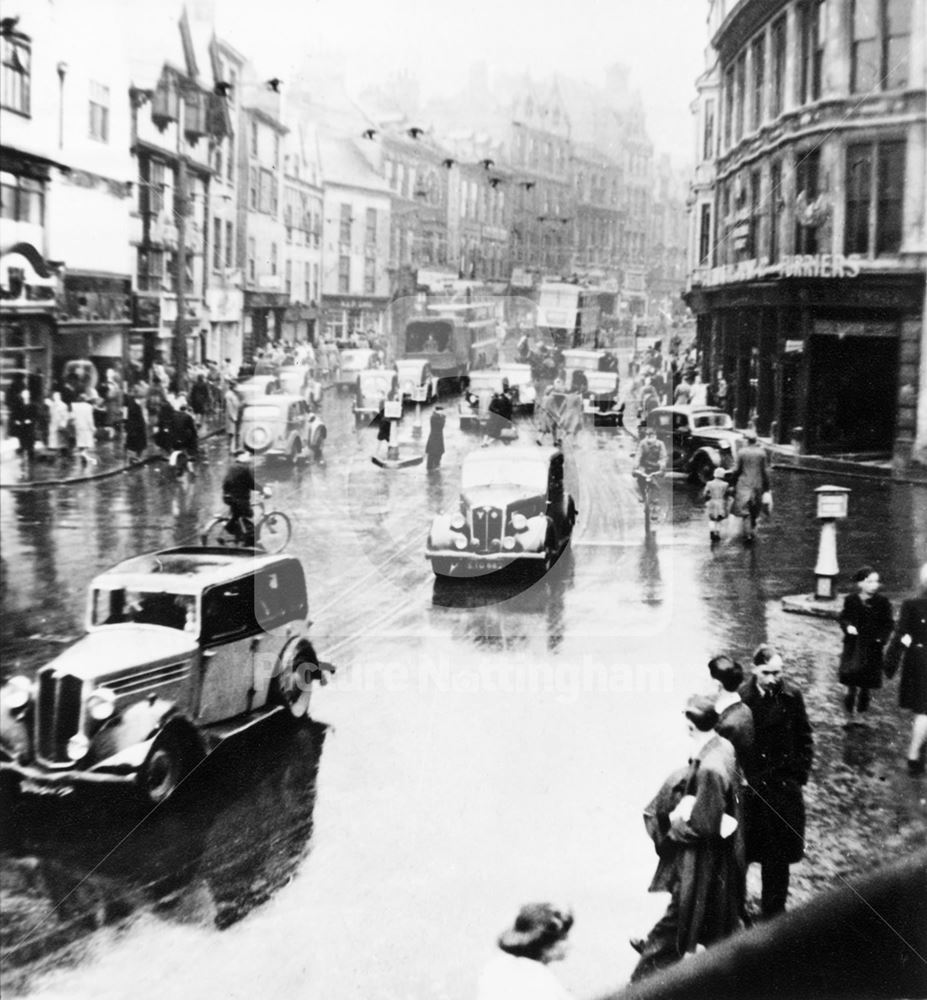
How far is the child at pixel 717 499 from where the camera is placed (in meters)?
4.26

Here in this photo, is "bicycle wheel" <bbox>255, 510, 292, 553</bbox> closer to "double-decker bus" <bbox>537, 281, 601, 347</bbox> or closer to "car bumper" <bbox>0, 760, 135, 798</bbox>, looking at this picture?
"car bumper" <bbox>0, 760, 135, 798</bbox>

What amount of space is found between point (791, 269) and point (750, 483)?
889mm

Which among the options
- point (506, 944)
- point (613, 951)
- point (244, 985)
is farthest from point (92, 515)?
point (613, 951)

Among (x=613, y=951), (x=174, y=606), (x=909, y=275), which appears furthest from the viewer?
(x=909, y=275)

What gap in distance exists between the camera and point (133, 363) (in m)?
3.88

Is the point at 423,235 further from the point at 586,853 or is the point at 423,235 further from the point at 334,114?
the point at 586,853

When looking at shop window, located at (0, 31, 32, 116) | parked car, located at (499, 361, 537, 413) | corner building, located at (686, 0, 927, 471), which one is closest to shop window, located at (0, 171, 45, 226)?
shop window, located at (0, 31, 32, 116)

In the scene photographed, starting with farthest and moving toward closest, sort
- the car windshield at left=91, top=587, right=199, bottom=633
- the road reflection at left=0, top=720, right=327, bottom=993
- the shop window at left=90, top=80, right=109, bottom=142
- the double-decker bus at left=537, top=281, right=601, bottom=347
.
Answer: the double-decker bus at left=537, top=281, right=601, bottom=347, the shop window at left=90, top=80, right=109, bottom=142, the car windshield at left=91, top=587, right=199, bottom=633, the road reflection at left=0, top=720, right=327, bottom=993

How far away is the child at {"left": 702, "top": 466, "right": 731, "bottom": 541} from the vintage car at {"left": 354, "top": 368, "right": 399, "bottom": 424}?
1.32m

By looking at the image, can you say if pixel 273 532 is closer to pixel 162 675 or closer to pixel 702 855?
pixel 162 675

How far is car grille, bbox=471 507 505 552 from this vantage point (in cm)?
402

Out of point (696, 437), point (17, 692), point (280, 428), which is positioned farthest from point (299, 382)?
point (696, 437)

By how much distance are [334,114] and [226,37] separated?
0.48m

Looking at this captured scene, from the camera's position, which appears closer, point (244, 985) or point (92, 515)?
point (244, 985)
